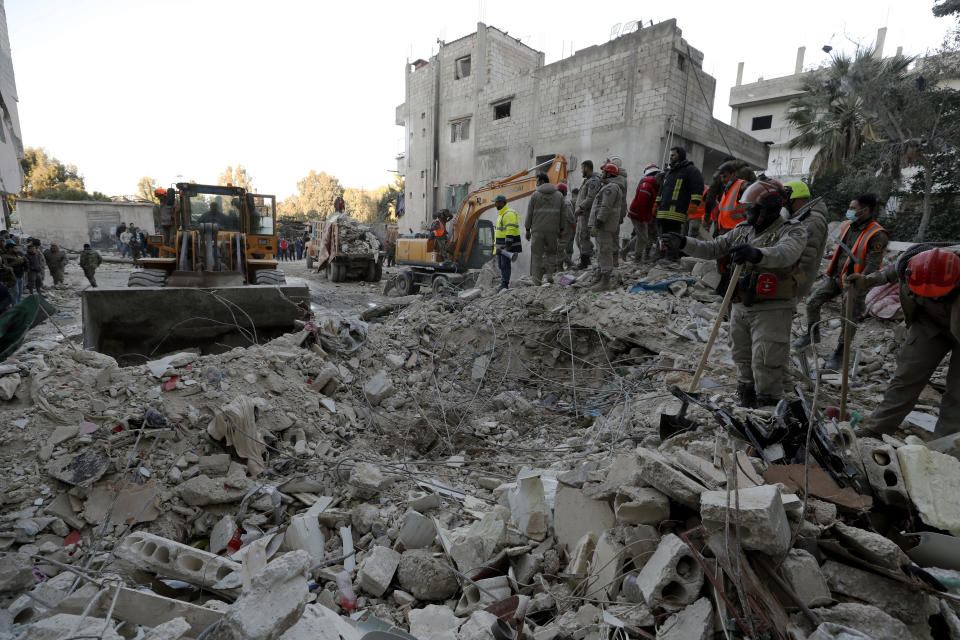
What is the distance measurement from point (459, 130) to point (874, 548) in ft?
62.9

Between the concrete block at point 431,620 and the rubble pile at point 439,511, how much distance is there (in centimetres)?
1

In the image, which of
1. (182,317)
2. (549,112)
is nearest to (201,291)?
(182,317)

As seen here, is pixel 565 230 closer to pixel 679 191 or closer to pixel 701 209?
pixel 679 191

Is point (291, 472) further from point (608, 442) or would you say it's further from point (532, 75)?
point (532, 75)

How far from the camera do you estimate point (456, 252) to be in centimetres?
1059

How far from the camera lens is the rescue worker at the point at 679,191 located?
6.59 meters

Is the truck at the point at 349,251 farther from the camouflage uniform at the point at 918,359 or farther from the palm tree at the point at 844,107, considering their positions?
the palm tree at the point at 844,107

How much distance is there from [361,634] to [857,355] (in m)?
5.03

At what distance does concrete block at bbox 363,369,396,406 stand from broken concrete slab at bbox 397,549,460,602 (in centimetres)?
261

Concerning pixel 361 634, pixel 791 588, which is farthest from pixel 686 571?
pixel 361 634

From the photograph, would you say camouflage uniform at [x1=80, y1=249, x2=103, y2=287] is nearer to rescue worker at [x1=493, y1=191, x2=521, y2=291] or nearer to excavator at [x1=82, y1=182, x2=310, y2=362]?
excavator at [x1=82, y1=182, x2=310, y2=362]

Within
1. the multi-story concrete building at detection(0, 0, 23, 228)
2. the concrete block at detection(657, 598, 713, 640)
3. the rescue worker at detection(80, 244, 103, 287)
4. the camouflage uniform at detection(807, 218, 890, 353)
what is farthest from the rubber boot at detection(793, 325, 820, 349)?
the multi-story concrete building at detection(0, 0, 23, 228)

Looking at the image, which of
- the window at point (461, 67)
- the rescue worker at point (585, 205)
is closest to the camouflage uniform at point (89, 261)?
the rescue worker at point (585, 205)

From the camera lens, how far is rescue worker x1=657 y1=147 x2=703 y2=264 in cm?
659
